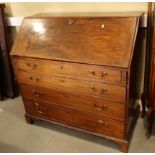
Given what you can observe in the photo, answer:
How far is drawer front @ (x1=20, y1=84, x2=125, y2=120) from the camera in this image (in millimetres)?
1622

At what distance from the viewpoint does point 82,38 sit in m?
1.61

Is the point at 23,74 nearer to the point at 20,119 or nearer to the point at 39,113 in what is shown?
the point at 39,113

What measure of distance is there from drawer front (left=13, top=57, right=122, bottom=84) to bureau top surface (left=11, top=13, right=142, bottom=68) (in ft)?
0.15

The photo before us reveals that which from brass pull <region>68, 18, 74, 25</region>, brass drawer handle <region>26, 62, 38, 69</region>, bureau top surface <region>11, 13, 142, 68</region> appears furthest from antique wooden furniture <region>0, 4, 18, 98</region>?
brass pull <region>68, 18, 74, 25</region>

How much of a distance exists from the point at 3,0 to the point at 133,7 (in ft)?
4.69

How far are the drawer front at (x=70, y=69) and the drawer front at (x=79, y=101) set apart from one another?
188mm

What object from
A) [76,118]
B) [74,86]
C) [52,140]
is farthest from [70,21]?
[52,140]

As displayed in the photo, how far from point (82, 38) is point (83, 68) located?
0.78 feet

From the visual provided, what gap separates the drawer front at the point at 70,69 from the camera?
4.86 ft

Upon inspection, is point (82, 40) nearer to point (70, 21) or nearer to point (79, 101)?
point (70, 21)

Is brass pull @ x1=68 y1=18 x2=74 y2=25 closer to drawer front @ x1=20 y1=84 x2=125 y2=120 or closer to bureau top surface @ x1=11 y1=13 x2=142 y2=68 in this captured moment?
bureau top surface @ x1=11 y1=13 x2=142 y2=68

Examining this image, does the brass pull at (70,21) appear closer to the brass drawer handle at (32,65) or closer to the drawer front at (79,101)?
the brass drawer handle at (32,65)

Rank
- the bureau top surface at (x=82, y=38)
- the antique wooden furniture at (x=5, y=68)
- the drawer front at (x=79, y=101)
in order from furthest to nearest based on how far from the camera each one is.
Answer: the antique wooden furniture at (x=5, y=68), the drawer front at (x=79, y=101), the bureau top surface at (x=82, y=38)

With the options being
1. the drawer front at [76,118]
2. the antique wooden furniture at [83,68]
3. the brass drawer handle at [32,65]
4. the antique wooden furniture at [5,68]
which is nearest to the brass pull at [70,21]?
the antique wooden furniture at [83,68]
